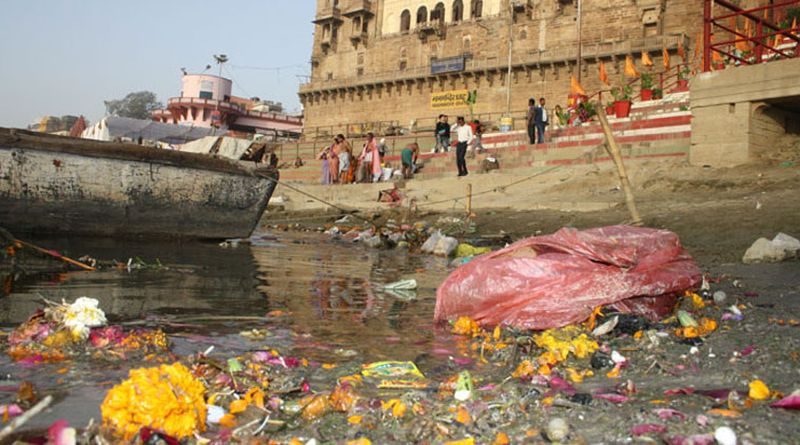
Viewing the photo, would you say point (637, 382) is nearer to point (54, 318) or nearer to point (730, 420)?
point (730, 420)

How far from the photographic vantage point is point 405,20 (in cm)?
4016

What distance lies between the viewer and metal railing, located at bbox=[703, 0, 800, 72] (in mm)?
9516

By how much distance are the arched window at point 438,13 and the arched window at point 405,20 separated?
6.49 ft

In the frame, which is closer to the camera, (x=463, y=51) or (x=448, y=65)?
(x=448, y=65)

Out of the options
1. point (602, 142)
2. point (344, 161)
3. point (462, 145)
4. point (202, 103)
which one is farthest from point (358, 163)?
point (202, 103)

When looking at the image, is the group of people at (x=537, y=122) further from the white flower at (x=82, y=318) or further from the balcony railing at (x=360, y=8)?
the balcony railing at (x=360, y=8)

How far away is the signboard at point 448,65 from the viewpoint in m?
35.8

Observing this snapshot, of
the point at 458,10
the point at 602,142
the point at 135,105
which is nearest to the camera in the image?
the point at 602,142

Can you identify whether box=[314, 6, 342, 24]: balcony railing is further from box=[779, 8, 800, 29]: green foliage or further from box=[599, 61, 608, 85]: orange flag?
box=[779, 8, 800, 29]: green foliage

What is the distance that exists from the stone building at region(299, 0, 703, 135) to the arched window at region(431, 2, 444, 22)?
8 centimetres

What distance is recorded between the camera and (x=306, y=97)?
44625 millimetres

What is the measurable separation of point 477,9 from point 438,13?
290cm

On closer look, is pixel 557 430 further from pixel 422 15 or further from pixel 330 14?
pixel 330 14

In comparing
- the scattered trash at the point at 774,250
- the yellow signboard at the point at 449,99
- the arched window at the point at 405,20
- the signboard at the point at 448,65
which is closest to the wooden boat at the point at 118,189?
the scattered trash at the point at 774,250
